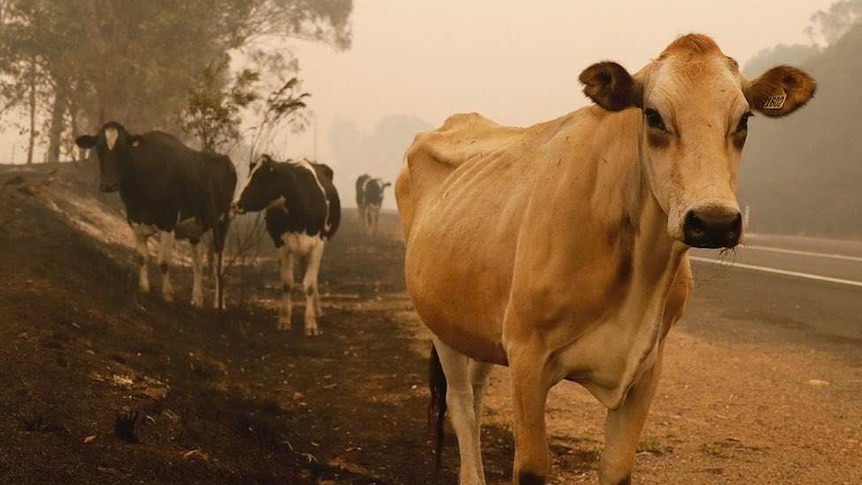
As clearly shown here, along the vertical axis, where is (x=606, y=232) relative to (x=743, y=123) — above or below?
below

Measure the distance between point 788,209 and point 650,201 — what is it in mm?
38716

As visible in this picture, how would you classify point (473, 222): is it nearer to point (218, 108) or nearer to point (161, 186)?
point (218, 108)

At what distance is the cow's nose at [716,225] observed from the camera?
2.76 meters

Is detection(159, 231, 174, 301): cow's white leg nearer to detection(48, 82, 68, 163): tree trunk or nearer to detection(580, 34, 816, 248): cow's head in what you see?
Answer: detection(580, 34, 816, 248): cow's head

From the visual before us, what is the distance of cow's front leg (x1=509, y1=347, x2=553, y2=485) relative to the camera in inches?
147

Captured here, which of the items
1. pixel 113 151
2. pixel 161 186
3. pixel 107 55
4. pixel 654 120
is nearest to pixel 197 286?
pixel 161 186

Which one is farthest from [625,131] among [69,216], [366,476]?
[69,216]

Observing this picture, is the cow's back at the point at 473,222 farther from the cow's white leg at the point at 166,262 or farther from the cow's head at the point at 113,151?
the cow's head at the point at 113,151

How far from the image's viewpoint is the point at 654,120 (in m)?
3.19

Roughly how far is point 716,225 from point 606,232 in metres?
0.85

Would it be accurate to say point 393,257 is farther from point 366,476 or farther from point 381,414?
point 366,476

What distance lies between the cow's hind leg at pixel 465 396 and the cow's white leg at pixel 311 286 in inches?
225

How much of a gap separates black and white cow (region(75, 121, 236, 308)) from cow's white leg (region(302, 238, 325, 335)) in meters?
1.37

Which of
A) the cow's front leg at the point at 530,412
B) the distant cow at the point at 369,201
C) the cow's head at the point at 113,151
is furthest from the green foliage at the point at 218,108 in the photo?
the distant cow at the point at 369,201
